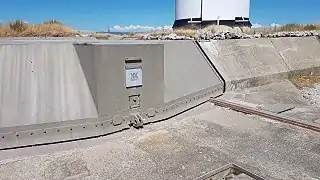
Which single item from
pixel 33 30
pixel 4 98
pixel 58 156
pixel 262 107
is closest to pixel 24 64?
pixel 4 98

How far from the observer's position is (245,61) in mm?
8062

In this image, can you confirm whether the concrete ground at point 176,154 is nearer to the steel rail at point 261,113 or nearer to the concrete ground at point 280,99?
the steel rail at point 261,113

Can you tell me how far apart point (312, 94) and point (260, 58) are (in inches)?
87.0

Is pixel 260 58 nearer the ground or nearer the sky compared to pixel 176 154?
nearer the sky

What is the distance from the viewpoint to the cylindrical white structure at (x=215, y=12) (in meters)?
20.9

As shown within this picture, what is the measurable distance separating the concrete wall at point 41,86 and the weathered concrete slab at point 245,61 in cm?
400

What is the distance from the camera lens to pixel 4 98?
375 cm

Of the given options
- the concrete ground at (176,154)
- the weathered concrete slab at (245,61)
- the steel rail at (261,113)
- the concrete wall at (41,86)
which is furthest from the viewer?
the weathered concrete slab at (245,61)

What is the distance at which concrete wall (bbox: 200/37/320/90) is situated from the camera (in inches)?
293

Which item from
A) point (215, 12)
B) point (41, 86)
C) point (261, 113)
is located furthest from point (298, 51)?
point (215, 12)

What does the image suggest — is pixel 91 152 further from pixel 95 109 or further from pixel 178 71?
pixel 178 71

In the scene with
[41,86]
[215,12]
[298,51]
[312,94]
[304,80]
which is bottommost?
[312,94]

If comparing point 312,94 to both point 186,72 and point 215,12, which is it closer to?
point 186,72

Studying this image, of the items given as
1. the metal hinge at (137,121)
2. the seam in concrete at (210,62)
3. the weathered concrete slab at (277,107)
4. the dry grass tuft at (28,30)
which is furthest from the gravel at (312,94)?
the dry grass tuft at (28,30)
